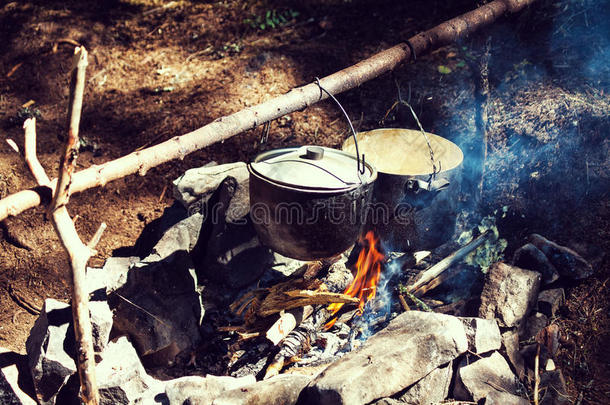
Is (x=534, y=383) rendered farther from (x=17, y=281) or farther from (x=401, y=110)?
(x=17, y=281)

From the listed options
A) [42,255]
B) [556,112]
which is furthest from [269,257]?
[556,112]

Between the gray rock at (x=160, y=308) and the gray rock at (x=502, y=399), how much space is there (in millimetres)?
2050

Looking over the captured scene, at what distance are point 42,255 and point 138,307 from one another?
4.35ft

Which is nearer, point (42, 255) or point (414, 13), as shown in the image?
point (42, 255)

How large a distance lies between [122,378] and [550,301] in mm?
3236

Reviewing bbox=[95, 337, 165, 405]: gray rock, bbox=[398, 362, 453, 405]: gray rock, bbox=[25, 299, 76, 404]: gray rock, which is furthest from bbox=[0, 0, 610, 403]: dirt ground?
bbox=[398, 362, 453, 405]: gray rock

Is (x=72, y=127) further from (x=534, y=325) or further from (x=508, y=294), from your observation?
(x=534, y=325)

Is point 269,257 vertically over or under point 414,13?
under

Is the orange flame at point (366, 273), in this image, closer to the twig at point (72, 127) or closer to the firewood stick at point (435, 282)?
the firewood stick at point (435, 282)

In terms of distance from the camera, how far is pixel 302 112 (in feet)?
18.2

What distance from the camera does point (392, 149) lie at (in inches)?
180

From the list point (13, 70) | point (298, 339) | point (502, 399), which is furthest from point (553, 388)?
point (13, 70)

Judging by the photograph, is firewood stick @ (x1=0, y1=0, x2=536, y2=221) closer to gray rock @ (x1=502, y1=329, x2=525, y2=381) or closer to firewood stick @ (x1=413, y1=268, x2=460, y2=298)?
firewood stick @ (x1=413, y1=268, x2=460, y2=298)

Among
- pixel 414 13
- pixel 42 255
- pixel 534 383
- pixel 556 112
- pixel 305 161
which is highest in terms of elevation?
pixel 414 13
